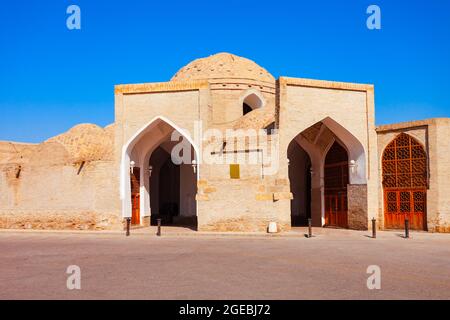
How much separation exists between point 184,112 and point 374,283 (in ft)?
43.5

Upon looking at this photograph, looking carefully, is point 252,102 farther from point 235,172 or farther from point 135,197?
point 135,197

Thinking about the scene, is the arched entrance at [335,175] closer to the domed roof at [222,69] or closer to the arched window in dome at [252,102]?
the arched window in dome at [252,102]

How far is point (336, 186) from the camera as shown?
2105cm

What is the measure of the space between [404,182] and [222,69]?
1154 centimetres

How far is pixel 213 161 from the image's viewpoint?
19391 mm

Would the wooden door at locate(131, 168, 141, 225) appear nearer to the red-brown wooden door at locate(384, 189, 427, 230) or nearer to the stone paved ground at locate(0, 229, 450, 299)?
the stone paved ground at locate(0, 229, 450, 299)

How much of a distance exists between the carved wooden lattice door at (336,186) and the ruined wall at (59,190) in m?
9.13

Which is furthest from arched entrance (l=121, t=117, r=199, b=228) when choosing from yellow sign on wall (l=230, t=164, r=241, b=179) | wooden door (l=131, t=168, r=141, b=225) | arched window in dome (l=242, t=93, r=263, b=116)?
arched window in dome (l=242, t=93, r=263, b=116)

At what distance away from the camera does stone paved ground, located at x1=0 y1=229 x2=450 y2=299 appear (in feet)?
23.5

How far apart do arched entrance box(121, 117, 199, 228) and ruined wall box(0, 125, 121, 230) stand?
86cm
